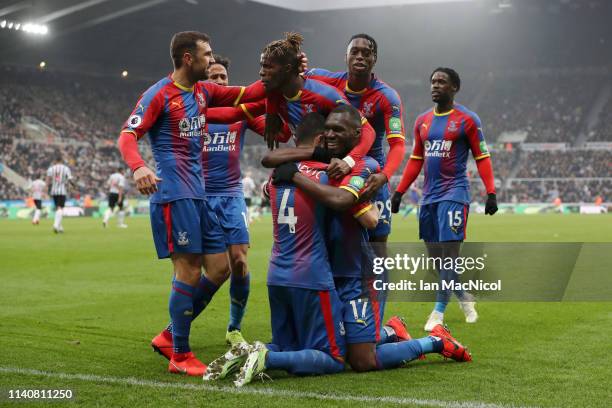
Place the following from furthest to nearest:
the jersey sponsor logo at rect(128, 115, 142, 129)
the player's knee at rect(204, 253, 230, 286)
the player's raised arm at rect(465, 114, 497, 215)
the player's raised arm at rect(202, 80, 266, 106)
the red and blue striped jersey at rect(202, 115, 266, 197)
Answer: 1. the player's raised arm at rect(465, 114, 497, 215)
2. the red and blue striped jersey at rect(202, 115, 266, 197)
3. the player's knee at rect(204, 253, 230, 286)
4. the player's raised arm at rect(202, 80, 266, 106)
5. the jersey sponsor logo at rect(128, 115, 142, 129)

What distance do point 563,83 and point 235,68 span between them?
75.3 feet

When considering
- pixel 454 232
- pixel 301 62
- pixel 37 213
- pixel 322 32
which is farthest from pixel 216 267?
pixel 322 32

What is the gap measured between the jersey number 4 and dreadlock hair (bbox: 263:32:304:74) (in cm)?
94

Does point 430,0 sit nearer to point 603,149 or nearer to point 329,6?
point 329,6

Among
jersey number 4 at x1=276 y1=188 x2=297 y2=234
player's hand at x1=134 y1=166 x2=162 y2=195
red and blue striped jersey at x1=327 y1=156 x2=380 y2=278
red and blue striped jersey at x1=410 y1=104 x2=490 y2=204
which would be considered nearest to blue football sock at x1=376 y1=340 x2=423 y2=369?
red and blue striped jersey at x1=327 y1=156 x2=380 y2=278

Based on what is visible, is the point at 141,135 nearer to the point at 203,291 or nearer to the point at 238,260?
the point at 203,291

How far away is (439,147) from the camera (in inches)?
315

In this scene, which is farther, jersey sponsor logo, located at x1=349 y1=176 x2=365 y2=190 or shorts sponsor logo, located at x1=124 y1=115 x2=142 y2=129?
shorts sponsor logo, located at x1=124 y1=115 x2=142 y2=129

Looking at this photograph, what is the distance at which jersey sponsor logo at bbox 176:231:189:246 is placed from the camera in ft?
18.2

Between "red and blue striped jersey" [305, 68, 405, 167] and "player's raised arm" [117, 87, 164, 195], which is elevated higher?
"red and blue striped jersey" [305, 68, 405, 167]

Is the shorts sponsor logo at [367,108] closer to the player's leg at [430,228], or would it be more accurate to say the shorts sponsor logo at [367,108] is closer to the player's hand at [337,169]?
the player's hand at [337,169]

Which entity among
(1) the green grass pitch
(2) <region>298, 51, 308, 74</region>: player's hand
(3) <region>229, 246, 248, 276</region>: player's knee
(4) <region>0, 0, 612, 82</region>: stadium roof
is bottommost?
(1) the green grass pitch

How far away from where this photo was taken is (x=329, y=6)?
132ft

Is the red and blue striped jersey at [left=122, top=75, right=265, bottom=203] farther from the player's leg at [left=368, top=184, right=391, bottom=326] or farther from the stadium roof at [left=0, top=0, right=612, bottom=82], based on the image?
the stadium roof at [left=0, top=0, right=612, bottom=82]
